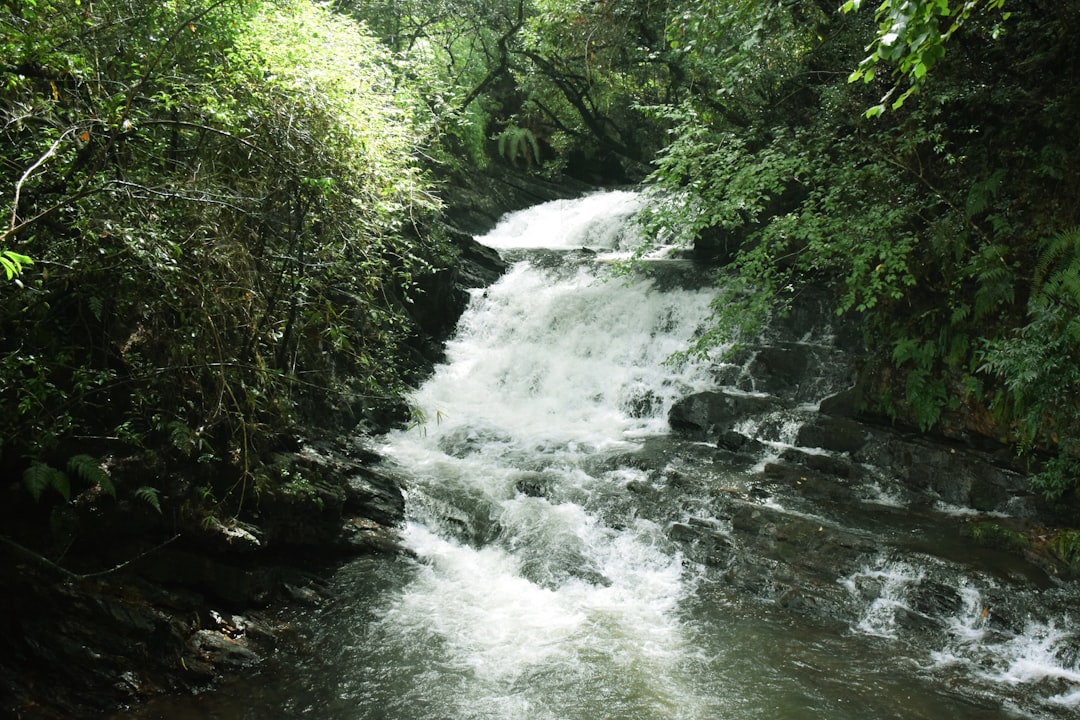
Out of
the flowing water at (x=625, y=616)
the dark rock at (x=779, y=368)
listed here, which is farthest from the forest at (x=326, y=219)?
the flowing water at (x=625, y=616)

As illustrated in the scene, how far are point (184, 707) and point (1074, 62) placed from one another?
1054 centimetres

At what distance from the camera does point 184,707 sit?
4.64 m

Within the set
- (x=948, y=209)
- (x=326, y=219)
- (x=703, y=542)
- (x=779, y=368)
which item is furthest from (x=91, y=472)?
(x=948, y=209)

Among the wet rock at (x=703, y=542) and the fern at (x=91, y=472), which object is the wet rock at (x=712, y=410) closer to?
the wet rock at (x=703, y=542)

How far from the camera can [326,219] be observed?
6387mm

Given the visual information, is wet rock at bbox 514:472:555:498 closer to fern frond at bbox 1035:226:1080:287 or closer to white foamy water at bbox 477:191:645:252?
fern frond at bbox 1035:226:1080:287

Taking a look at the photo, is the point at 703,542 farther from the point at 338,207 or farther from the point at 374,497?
the point at 338,207

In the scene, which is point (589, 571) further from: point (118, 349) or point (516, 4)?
point (516, 4)

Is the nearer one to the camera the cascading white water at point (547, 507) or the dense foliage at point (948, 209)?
the cascading white water at point (547, 507)

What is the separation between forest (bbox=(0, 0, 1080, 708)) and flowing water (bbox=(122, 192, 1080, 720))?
4.52 ft

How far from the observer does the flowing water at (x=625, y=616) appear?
16.5ft

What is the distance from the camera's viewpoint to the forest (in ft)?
14.7

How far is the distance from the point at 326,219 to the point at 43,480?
310 cm

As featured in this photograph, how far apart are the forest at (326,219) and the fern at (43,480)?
16mm
